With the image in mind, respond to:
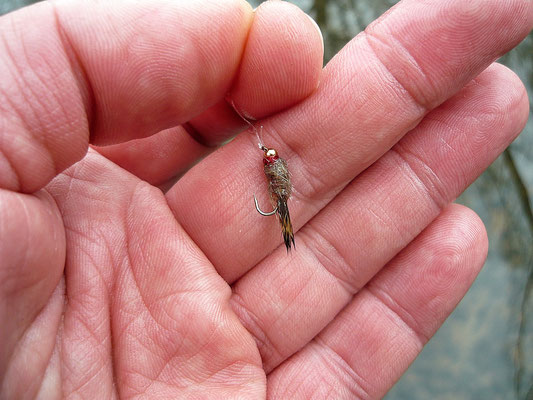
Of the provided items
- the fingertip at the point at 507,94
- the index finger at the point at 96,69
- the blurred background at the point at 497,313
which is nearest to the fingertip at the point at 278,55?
the index finger at the point at 96,69

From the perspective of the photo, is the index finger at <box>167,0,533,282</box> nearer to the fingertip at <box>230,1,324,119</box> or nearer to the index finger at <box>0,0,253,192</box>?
the fingertip at <box>230,1,324,119</box>

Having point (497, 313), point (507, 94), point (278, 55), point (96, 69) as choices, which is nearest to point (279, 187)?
point (278, 55)

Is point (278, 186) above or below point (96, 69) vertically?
below

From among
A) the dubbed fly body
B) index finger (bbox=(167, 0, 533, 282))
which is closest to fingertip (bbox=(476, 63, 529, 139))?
index finger (bbox=(167, 0, 533, 282))

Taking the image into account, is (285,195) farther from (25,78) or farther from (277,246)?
(25,78)

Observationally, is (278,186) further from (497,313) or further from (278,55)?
(497,313)

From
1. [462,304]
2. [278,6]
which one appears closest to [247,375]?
[278,6]

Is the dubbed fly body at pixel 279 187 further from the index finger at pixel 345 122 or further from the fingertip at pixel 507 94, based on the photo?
the fingertip at pixel 507 94
